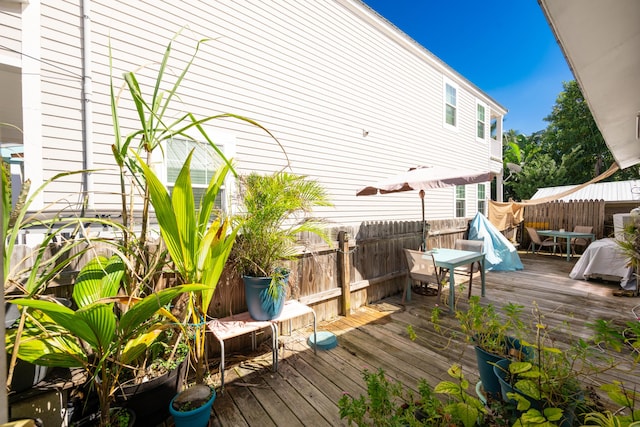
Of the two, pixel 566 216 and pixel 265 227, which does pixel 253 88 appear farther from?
→ pixel 566 216

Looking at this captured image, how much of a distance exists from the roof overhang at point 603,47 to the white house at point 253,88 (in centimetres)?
238

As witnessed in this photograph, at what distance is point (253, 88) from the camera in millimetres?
4602

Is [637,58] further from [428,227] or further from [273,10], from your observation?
[273,10]

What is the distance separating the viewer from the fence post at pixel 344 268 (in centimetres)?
408

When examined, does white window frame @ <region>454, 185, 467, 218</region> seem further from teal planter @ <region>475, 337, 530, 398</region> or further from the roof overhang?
teal planter @ <region>475, 337, 530, 398</region>

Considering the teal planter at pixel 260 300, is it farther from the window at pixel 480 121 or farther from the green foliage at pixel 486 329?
the window at pixel 480 121

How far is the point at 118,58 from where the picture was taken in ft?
11.5

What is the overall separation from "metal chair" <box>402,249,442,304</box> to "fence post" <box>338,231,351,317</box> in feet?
3.80

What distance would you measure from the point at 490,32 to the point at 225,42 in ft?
41.6

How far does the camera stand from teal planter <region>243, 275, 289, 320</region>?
2.70 metres

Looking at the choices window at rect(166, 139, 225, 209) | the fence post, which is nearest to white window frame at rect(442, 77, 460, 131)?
the fence post

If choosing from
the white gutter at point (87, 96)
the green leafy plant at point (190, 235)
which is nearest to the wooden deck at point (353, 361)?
the green leafy plant at point (190, 235)

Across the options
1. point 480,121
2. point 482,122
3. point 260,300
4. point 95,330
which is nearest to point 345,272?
point 260,300

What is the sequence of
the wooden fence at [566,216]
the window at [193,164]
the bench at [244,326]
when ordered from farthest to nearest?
the wooden fence at [566,216]
the window at [193,164]
the bench at [244,326]
